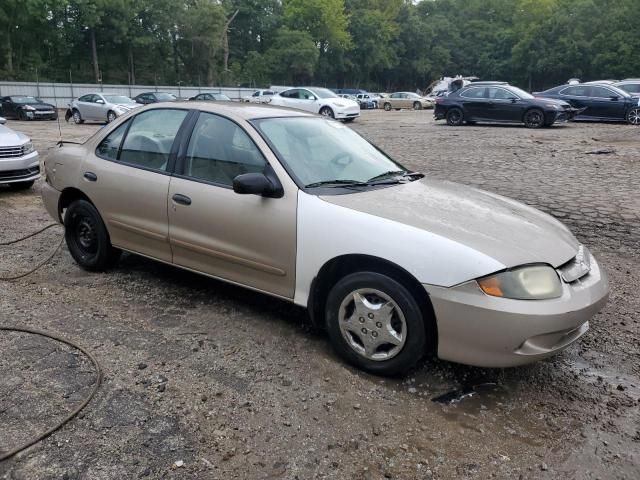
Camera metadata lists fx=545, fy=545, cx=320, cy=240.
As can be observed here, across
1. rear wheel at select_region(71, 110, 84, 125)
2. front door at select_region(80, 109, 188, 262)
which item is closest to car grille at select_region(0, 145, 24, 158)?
front door at select_region(80, 109, 188, 262)

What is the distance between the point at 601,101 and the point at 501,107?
3.83 meters

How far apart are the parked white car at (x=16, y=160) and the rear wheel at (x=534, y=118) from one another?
15.0 m

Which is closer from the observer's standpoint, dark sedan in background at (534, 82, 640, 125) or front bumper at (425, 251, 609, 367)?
front bumper at (425, 251, 609, 367)

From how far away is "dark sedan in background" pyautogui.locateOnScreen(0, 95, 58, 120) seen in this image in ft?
87.9

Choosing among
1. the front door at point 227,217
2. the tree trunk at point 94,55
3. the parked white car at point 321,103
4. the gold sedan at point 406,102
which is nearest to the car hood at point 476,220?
the front door at point 227,217

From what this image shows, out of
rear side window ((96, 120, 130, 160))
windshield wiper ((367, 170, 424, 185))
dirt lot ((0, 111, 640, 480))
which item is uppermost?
rear side window ((96, 120, 130, 160))

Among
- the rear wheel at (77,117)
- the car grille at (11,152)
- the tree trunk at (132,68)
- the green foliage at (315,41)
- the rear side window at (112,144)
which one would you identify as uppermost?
the green foliage at (315,41)

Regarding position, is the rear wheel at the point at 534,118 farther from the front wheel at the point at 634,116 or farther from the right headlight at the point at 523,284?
the right headlight at the point at 523,284

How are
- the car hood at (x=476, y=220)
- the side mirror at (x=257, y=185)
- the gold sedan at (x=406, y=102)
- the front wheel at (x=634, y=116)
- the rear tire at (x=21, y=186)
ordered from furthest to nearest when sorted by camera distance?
the gold sedan at (x=406, y=102) → the front wheel at (x=634, y=116) → the rear tire at (x=21, y=186) → the side mirror at (x=257, y=185) → the car hood at (x=476, y=220)

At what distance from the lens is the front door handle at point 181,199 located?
13.1ft

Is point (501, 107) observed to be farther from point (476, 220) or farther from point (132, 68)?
point (132, 68)

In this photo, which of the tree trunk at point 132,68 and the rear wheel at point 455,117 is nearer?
the rear wheel at point 455,117

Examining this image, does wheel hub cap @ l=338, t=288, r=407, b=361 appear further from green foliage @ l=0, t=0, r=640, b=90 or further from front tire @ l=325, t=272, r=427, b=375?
green foliage @ l=0, t=0, r=640, b=90

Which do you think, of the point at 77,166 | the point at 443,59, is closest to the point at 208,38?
A: the point at 443,59
